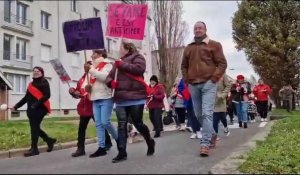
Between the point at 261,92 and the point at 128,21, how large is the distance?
12.5 m

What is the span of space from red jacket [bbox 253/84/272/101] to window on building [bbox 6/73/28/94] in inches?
942

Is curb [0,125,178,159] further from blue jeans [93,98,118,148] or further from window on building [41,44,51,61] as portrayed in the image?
window on building [41,44,51,61]

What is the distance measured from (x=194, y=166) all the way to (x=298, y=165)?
151 cm

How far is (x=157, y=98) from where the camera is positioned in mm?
14297

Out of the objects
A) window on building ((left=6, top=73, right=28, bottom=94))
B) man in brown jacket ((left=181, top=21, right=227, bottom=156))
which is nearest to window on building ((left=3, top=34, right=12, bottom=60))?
window on building ((left=6, top=73, right=28, bottom=94))

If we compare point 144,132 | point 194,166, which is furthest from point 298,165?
point 144,132

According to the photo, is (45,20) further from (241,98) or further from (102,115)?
(102,115)

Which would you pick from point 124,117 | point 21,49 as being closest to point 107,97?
point 124,117

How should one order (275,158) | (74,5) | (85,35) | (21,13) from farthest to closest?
(74,5), (21,13), (85,35), (275,158)

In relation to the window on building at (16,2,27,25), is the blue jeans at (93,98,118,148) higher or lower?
lower

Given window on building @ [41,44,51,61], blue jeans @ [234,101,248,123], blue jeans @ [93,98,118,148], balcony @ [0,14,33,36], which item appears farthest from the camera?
window on building @ [41,44,51,61]

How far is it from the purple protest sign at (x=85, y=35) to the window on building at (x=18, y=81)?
1229 inches

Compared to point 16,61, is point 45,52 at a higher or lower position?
higher

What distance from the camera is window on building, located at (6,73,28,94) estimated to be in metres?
39.5
